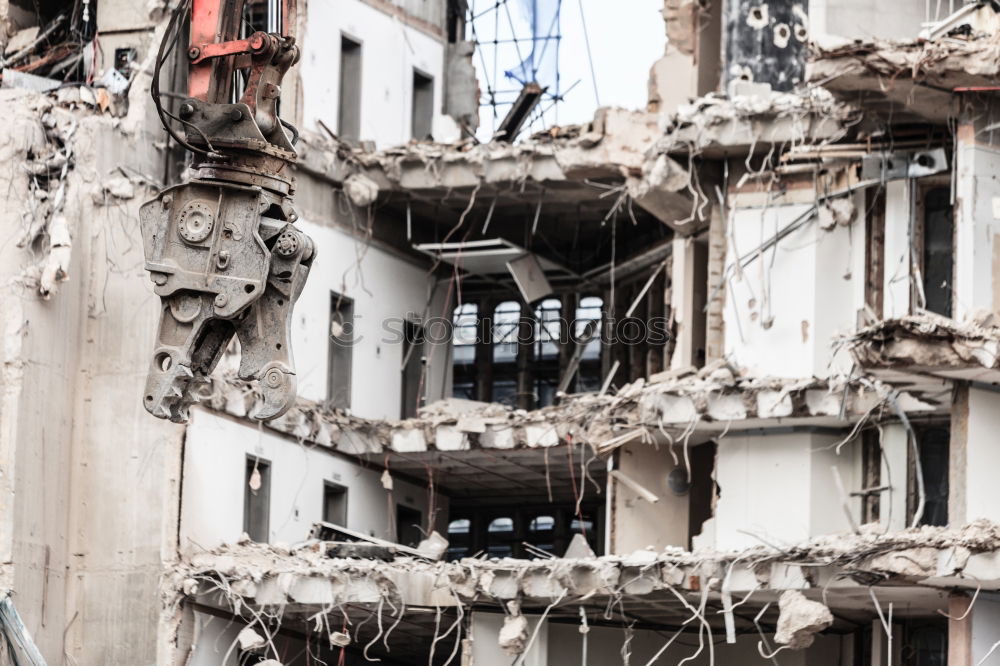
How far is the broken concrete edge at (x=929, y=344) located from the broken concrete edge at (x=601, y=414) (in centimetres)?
229

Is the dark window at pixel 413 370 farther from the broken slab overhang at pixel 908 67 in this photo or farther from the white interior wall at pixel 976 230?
the white interior wall at pixel 976 230

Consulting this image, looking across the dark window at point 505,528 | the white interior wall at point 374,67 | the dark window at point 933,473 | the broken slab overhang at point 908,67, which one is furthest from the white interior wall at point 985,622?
the white interior wall at point 374,67

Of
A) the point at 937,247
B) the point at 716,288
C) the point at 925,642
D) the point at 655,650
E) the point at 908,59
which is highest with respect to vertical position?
the point at 908,59

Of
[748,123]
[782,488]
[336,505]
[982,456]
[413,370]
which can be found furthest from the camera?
[413,370]

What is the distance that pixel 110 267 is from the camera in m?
37.2

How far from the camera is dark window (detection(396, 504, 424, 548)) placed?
41.8m

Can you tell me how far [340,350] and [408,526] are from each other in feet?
11.5

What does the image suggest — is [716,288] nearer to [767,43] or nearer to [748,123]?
[748,123]

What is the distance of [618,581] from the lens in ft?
111

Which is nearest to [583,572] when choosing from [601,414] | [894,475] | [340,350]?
[601,414]

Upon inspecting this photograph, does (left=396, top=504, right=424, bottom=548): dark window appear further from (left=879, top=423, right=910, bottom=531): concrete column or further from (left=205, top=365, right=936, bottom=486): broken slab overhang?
(left=879, top=423, right=910, bottom=531): concrete column

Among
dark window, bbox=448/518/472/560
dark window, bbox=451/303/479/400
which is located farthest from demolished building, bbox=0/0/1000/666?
dark window, bbox=448/518/472/560

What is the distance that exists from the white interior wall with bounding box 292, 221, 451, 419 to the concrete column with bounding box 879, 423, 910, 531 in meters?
9.39

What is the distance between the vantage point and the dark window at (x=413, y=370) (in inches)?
1658
